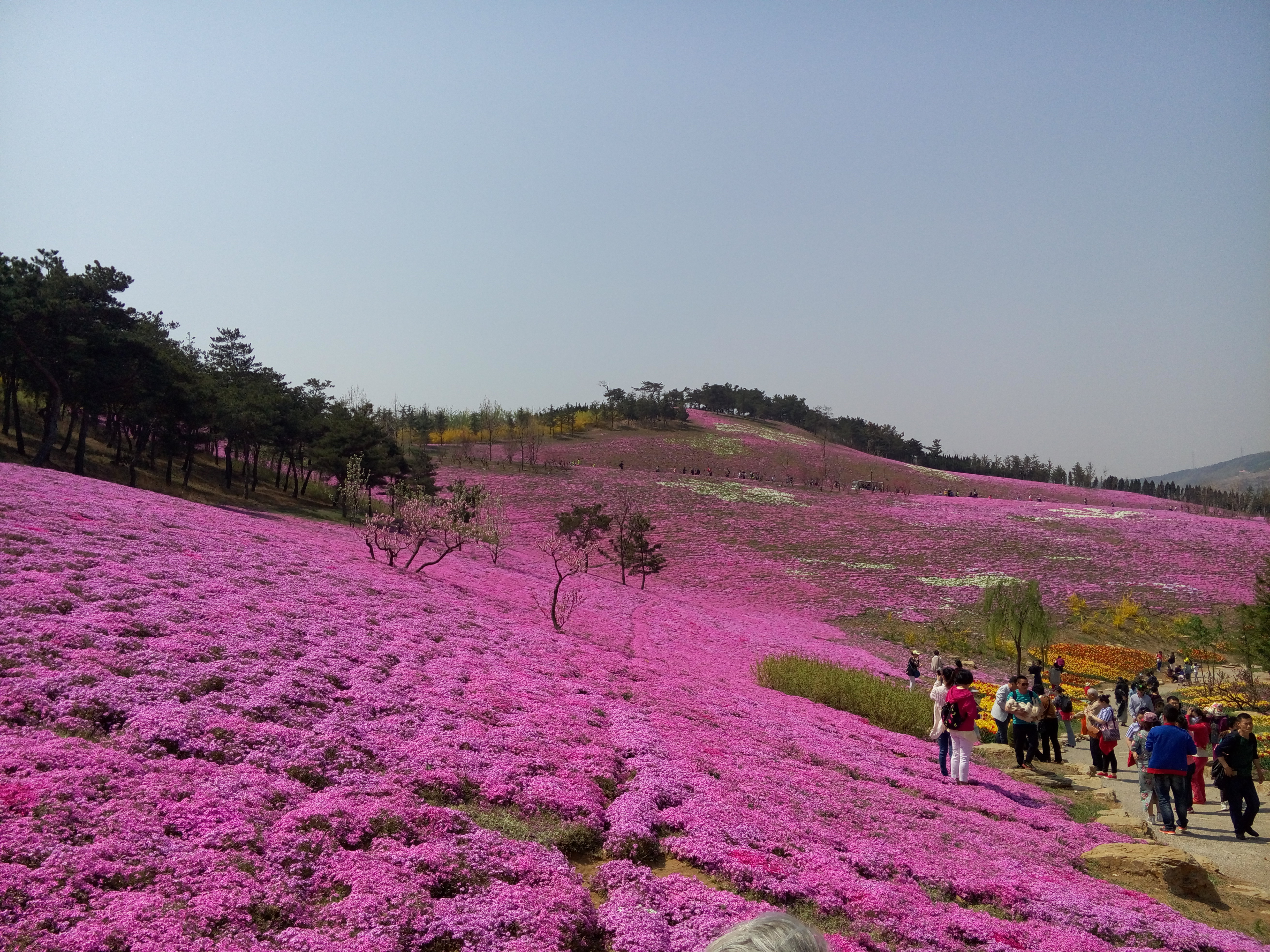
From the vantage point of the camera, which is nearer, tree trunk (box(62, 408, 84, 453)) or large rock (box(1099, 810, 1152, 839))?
large rock (box(1099, 810, 1152, 839))

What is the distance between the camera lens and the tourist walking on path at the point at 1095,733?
53.9ft

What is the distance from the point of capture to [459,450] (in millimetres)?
90000

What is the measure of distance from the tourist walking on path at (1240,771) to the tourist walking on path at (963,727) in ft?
12.0

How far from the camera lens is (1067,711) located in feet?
64.3

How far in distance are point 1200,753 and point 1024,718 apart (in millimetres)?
3152

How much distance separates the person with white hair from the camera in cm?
238

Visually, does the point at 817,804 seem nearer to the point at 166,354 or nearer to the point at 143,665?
the point at 143,665

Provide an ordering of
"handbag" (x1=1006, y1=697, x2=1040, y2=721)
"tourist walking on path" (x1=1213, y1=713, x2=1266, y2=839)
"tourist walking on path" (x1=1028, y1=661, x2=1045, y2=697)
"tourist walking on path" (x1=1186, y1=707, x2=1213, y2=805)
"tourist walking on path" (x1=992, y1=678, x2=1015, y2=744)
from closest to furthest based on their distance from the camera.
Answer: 1. "tourist walking on path" (x1=1213, y1=713, x2=1266, y2=839)
2. "tourist walking on path" (x1=1186, y1=707, x2=1213, y2=805)
3. "handbag" (x1=1006, y1=697, x2=1040, y2=721)
4. "tourist walking on path" (x1=992, y1=678, x2=1015, y2=744)
5. "tourist walking on path" (x1=1028, y1=661, x2=1045, y2=697)

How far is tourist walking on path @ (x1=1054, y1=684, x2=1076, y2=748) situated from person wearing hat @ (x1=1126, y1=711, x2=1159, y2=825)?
1.41 metres

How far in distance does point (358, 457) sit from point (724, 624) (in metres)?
19.9

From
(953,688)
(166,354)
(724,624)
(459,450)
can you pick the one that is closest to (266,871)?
(953,688)

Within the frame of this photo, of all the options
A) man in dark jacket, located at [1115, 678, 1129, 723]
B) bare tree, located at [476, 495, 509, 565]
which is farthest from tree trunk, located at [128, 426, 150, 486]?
man in dark jacket, located at [1115, 678, 1129, 723]

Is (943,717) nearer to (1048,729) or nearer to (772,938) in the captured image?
(1048,729)

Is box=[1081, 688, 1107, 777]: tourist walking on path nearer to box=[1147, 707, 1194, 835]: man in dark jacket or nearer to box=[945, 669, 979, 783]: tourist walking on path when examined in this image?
box=[1147, 707, 1194, 835]: man in dark jacket
